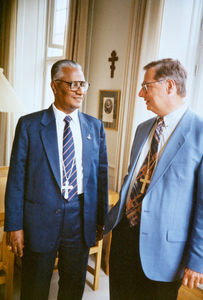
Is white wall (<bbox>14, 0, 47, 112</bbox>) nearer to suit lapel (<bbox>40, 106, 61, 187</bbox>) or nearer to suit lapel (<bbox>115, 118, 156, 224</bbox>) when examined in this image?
suit lapel (<bbox>40, 106, 61, 187</bbox>)

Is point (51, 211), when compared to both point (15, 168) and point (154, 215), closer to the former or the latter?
point (15, 168)

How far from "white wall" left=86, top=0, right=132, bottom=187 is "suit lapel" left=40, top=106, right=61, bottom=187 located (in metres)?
1.49

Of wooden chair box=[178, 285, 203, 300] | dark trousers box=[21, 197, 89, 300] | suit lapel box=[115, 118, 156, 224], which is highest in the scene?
A: suit lapel box=[115, 118, 156, 224]

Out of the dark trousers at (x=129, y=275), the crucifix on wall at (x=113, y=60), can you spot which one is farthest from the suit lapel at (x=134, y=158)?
the crucifix on wall at (x=113, y=60)

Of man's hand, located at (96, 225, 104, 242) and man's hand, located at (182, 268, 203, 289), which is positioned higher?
man's hand, located at (182, 268, 203, 289)

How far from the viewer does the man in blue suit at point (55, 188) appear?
1.50 meters

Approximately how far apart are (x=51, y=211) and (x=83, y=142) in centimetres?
46

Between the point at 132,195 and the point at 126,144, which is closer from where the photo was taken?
the point at 132,195

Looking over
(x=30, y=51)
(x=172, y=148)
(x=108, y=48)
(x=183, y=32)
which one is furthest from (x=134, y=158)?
(x=30, y=51)

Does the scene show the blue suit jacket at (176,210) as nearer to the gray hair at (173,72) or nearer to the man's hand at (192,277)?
the man's hand at (192,277)

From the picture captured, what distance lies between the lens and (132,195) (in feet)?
4.80

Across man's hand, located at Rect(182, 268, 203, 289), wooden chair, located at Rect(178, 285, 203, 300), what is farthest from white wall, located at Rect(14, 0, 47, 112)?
man's hand, located at Rect(182, 268, 203, 289)

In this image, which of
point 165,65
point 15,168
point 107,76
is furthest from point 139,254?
point 107,76

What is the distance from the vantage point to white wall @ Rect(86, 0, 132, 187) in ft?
9.20
